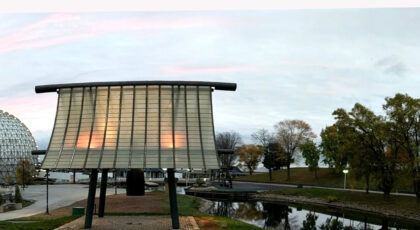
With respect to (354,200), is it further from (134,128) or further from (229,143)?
(229,143)

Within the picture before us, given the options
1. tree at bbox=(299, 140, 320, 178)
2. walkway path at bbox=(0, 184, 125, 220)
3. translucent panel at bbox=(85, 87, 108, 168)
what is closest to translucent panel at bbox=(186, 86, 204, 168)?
translucent panel at bbox=(85, 87, 108, 168)

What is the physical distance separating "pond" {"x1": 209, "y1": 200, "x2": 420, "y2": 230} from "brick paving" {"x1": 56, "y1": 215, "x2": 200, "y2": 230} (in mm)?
13231

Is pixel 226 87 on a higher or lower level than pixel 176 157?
higher

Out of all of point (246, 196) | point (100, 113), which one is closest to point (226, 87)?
point (100, 113)

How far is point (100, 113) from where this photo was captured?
2327 cm

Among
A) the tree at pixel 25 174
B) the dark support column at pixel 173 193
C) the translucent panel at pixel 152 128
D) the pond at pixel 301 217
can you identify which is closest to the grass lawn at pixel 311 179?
the pond at pixel 301 217

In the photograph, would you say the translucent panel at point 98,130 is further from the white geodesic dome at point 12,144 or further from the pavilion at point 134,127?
the white geodesic dome at point 12,144

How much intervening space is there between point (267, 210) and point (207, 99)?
3180 centimetres

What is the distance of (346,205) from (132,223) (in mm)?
34488

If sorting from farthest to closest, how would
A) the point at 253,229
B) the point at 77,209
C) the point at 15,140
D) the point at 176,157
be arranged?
the point at 15,140, the point at 77,209, the point at 253,229, the point at 176,157

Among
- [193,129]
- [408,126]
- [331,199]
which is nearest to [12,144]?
[331,199]

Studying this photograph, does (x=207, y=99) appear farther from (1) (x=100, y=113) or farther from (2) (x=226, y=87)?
(1) (x=100, y=113)

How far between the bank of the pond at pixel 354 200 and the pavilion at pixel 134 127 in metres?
29.2

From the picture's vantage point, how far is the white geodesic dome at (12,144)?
98250 millimetres
